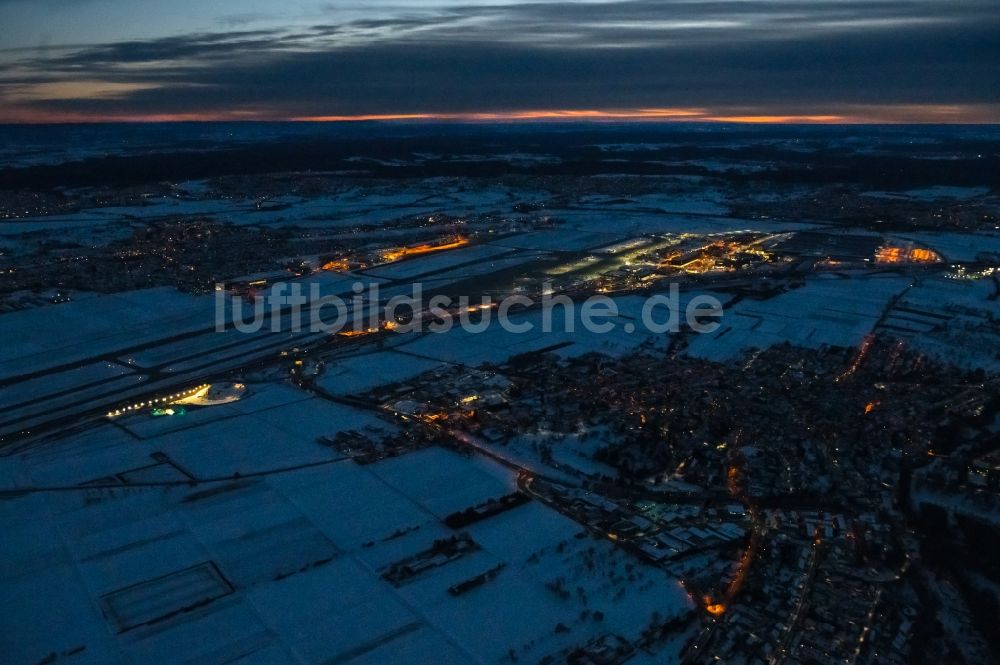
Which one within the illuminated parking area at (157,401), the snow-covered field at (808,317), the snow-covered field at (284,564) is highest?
the snow-covered field at (284,564)

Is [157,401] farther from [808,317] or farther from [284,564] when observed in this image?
[808,317]

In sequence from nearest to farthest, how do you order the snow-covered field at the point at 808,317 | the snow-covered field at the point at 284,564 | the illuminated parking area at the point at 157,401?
1. the snow-covered field at the point at 284,564
2. the illuminated parking area at the point at 157,401
3. the snow-covered field at the point at 808,317

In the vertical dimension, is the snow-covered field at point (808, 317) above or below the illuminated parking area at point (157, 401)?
above

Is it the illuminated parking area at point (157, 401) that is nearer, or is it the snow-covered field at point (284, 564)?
the snow-covered field at point (284, 564)

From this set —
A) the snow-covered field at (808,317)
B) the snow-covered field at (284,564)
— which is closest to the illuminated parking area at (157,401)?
the snow-covered field at (284,564)

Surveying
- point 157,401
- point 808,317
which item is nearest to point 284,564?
point 157,401

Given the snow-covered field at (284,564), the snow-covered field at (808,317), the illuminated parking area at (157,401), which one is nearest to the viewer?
the snow-covered field at (284,564)

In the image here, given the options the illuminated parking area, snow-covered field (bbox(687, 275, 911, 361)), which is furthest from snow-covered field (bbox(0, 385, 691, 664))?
snow-covered field (bbox(687, 275, 911, 361))

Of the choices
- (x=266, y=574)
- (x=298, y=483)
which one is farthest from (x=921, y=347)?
(x=266, y=574)

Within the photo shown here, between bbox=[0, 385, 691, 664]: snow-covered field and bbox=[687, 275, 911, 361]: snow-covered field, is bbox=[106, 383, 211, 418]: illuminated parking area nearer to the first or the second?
bbox=[0, 385, 691, 664]: snow-covered field

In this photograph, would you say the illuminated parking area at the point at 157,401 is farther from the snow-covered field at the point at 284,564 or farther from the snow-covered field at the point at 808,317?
the snow-covered field at the point at 808,317

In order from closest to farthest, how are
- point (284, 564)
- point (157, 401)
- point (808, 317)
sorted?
point (284, 564) < point (157, 401) < point (808, 317)

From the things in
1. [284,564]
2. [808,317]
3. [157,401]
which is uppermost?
[284,564]

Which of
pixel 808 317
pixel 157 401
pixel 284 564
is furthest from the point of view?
pixel 808 317
